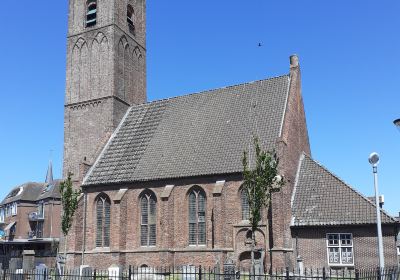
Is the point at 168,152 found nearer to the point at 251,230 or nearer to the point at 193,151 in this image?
the point at 193,151

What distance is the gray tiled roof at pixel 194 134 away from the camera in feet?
101

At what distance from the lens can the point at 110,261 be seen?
1244 inches

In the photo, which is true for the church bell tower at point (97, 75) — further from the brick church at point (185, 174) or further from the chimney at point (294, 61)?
the chimney at point (294, 61)

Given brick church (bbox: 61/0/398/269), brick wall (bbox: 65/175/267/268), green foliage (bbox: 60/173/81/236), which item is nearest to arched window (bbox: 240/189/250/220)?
brick church (bbox: 61/0/398/269)

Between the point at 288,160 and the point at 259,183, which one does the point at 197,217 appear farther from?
the point at 288,160

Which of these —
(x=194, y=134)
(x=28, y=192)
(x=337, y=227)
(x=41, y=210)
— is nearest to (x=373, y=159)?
(x=337, y=227)

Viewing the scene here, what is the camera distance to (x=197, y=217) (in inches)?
1193

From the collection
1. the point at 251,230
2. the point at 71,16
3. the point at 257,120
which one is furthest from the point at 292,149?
the point at 71,16

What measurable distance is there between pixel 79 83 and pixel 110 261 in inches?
621

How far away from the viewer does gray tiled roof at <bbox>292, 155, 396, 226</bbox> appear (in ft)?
87.9

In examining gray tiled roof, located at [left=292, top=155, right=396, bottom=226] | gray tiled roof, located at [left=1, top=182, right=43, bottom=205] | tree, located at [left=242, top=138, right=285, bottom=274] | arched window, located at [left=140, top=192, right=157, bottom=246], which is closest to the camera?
tree, located at [left=242, top=138, right=285, bottom=274]

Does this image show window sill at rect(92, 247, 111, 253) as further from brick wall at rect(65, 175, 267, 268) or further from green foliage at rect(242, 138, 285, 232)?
green foliage at rect(242, 138, 285, 232)

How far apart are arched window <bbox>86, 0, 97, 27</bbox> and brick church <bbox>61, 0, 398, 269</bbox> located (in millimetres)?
125

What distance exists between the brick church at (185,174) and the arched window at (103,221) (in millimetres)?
72
